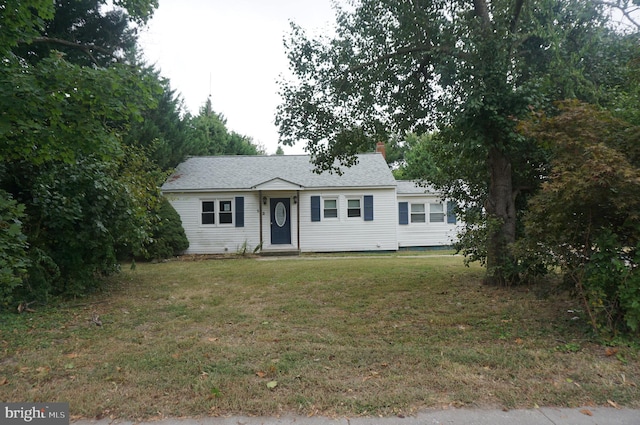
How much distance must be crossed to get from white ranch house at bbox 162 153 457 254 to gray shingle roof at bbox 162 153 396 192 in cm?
4

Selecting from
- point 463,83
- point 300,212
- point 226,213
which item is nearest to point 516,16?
point 463,83

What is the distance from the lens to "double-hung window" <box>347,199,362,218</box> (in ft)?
54.0

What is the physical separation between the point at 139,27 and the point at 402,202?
11688mm

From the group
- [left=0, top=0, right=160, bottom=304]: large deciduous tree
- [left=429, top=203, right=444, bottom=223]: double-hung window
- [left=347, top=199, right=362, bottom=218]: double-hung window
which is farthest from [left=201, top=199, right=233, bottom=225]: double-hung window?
[left=429, top=203, right=444, bottom=223]: double-hung window

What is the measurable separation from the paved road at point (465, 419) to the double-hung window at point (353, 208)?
536 inches

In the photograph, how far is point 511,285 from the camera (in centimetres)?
723

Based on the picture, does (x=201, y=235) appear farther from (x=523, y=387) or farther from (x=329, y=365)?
(x=523, y=387)

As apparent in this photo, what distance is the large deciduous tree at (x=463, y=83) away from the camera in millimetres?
6207

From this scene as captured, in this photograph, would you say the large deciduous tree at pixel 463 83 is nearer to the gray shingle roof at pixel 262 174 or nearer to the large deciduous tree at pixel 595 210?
the large deciduous tree at pixel 595 210

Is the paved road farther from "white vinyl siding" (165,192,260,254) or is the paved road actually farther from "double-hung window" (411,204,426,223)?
"double-hung window" (411,204,426,223)

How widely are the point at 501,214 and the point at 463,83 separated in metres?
2.48

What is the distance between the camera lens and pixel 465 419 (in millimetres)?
2814

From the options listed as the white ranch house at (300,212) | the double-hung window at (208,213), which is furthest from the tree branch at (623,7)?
the double-hung window at (208,213)

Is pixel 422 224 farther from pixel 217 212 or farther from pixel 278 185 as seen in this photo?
pixel 217 212
